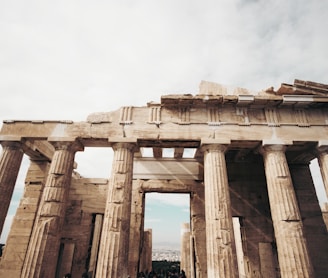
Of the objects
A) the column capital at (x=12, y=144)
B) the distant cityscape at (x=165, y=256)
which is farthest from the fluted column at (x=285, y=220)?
the distant cityscape at (x=165, y=256)

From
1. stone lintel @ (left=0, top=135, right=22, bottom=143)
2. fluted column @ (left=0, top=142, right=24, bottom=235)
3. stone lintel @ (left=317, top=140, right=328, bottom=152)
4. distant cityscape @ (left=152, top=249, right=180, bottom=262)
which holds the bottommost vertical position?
distant cityscape @ (left=152, top=249, right=180, bottom=262)

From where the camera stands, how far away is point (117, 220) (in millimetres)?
7484

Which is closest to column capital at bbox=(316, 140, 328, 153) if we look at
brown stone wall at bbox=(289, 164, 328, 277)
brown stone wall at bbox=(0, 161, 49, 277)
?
brown stone wall at bbox=(289, 164, 328, 277)

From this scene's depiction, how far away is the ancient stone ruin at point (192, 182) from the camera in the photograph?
24.2ft

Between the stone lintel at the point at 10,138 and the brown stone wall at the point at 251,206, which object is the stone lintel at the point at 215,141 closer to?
the brown stone wall at the point at 251,206

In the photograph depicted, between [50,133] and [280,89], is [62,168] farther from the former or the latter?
[280,89]

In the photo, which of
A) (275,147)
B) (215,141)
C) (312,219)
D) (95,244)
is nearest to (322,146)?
(275,147)

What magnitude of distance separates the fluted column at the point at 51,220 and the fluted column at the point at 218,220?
506 centimetres

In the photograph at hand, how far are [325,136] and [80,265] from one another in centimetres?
1241

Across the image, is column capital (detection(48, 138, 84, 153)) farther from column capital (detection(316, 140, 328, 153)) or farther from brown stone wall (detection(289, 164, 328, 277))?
brown stone wall (detection(289, 164, 328, 277))

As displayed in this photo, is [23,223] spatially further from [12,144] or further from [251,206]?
[251,206]

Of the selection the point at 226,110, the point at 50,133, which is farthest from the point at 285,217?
the point at 50,133

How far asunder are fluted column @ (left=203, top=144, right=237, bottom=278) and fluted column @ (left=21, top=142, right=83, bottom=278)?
506 centimetres

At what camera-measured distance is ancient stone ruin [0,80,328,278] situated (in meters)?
7.38
